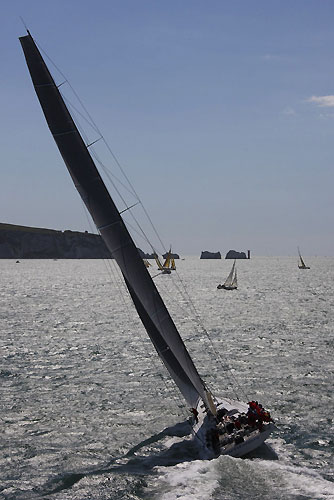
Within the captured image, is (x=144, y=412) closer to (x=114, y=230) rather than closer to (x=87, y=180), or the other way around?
(x=114, y=230)

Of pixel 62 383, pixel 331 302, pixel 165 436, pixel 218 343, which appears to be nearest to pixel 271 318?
pixel 218 343

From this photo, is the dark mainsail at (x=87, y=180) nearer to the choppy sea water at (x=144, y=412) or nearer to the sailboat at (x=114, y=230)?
the sailboat at (x=114, y=230)

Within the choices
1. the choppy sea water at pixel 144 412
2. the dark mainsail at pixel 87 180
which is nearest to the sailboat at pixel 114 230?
the dark mainsail at pixel 87 180

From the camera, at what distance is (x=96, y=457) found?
75.9ft

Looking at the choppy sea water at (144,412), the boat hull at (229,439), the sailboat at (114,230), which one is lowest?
the choppy sea water at (144,412)

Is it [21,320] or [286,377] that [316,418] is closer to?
[286,377]

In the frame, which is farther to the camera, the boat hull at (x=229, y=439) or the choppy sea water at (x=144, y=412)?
the boat hull at (x=229, y=439)

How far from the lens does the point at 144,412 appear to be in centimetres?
2923

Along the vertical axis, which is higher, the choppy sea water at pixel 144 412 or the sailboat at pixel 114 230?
the sailboat at pixel 114 230

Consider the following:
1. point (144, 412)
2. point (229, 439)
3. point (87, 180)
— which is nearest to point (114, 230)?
point (87, 180)

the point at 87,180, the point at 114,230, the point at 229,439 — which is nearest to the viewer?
the point at 87,180

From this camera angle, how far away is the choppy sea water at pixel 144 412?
66.6 ft

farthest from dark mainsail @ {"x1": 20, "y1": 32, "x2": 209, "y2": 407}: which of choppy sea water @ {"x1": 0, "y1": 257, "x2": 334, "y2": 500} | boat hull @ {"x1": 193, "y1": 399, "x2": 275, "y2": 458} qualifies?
choppy sea water @ {"x1": 0, "y1": 257, "x2": 334, "y2": 500}

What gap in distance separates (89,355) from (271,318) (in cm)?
3285
